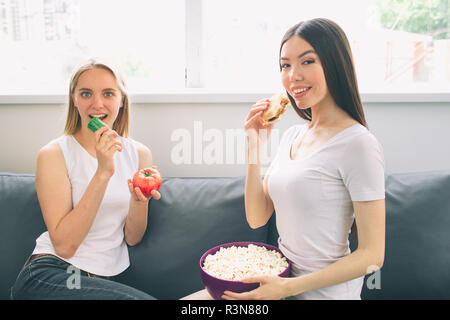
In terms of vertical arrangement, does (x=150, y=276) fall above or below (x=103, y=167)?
below

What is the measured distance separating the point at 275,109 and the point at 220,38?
3.12 feet

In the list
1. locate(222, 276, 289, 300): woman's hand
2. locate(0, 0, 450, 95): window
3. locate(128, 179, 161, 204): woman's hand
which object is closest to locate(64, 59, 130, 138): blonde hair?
locate(128, 179, 161, 204): woman's hand

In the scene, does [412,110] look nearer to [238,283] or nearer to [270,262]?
[270,262]

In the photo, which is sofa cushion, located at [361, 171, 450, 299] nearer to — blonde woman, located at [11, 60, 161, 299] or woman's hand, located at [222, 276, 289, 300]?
woman's hand, located at [222, 276, 289, 300]

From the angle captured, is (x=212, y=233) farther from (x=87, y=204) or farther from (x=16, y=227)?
Result: (x=16, y=227)

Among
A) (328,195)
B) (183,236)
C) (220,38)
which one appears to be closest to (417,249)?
(328,195)

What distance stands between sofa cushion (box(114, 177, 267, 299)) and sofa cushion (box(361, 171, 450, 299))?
0.48 m

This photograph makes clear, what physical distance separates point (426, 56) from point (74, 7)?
6.26 ft

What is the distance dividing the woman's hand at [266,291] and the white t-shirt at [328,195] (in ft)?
0.39

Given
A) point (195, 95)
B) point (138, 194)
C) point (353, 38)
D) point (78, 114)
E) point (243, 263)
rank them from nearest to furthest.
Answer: point (243, 263), point (138, 194), point (78, 114), point (195, 95), point (353, 38)

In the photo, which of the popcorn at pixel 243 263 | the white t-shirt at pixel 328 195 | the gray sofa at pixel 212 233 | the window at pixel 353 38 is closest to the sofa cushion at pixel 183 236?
the gray sofa at pixel 212 233

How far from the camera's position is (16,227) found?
5.07 ft

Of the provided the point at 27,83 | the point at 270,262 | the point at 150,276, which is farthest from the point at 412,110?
the point at 27,83
